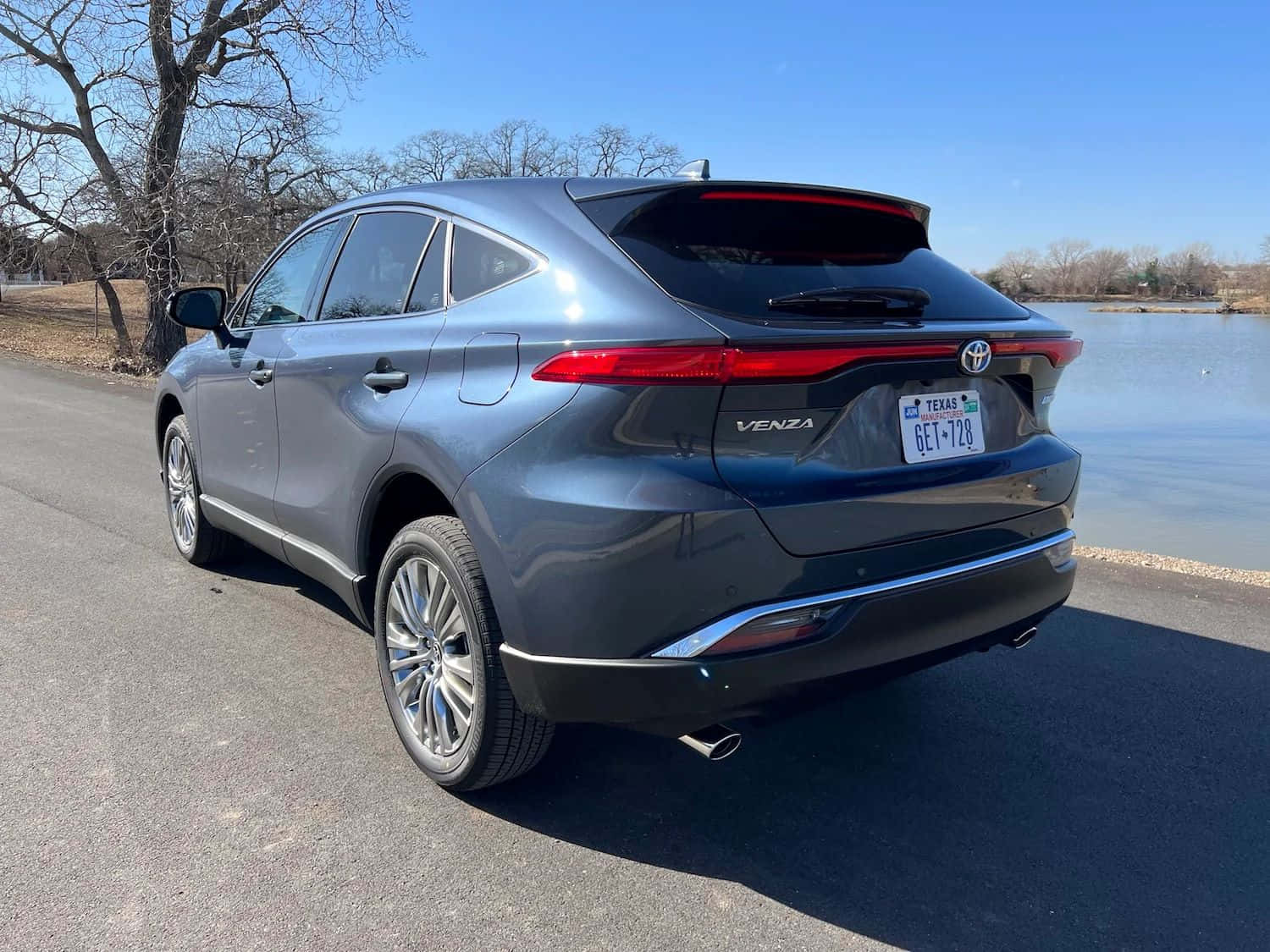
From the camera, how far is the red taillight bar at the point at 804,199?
2.68 m

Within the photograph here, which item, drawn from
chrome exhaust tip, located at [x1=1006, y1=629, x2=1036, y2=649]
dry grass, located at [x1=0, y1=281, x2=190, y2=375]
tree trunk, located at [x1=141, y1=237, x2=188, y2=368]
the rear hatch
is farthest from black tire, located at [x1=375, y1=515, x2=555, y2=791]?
dry grass, located at [x1=0, y1=281, x2=190, y2=375]

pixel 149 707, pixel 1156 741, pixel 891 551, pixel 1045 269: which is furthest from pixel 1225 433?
pixel 1045 269

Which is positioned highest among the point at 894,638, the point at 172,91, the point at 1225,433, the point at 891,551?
the point at 172,91

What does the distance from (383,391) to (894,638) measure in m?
1.75

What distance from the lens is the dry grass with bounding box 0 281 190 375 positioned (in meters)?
21.1

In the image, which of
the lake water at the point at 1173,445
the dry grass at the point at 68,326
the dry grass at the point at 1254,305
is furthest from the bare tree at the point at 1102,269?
the dry grass at the point at 68,326

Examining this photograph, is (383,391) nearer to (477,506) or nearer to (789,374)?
(477,506)

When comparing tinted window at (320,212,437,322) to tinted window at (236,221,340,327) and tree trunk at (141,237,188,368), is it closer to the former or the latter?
tinted window at (236,221,340,327)

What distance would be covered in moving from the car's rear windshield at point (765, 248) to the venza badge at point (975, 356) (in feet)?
0.42

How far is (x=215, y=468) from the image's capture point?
15.2 ft

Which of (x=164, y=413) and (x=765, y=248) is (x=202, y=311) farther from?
(x=765, y=248)

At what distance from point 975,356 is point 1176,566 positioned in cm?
390

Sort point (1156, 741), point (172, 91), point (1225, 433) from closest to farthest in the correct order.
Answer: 1. point (1156, 741)
2. point (1225, 433)
3. point (172, 91)

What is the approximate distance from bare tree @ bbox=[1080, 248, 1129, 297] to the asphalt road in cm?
5481
